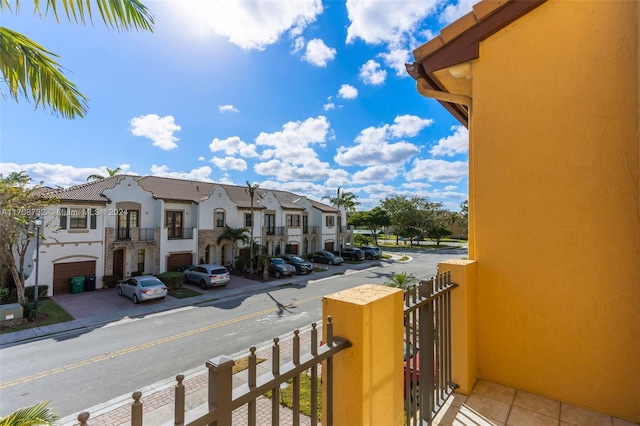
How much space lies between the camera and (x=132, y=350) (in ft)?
33.6

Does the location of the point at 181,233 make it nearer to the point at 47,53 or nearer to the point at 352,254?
the point at 352,254

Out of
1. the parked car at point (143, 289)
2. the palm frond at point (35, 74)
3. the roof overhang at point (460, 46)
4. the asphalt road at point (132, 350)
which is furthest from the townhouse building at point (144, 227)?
the roof overhang at point (460, 46)

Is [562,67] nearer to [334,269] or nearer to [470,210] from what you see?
[470,210]

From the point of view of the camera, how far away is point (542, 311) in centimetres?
378

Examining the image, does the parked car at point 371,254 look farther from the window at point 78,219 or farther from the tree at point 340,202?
the window at point 78,219

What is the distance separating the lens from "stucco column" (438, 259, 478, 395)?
3.90m

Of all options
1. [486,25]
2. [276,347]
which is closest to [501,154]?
[486,25]

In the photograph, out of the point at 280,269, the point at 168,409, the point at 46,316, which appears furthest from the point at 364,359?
the point at 280,269

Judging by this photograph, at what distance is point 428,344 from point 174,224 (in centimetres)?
2377

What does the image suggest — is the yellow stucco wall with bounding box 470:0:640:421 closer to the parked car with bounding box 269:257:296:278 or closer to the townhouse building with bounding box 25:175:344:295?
the parked car with bounding box 269:257:296:278

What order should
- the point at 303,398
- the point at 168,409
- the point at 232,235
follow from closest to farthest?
1. the point at 168,409
2. the point at 303,398
3. the point at 232,235

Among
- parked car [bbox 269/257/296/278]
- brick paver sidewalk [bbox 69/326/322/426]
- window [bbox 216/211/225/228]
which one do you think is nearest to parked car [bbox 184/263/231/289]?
parked car [bbox 269/257/296/278]

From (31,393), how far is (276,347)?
998cm

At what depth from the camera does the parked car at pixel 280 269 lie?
23.4 metres
